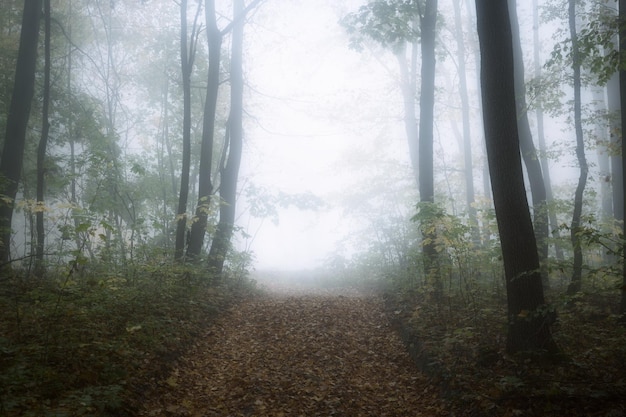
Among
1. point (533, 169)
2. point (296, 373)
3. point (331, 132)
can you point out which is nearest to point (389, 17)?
point (533, 169)

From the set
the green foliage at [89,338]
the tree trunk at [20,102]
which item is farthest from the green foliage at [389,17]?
the tree trunk at [20,102]

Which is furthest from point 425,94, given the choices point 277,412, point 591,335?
point 277,412

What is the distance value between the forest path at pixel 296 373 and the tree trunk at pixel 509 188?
66.1 inches

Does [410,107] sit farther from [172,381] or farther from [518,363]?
[172,381]

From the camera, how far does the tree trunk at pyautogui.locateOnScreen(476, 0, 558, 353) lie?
17.3 ft

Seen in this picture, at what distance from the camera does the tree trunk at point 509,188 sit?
5285 millimetres

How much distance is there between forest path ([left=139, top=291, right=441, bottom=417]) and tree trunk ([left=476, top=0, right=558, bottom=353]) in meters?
1.68

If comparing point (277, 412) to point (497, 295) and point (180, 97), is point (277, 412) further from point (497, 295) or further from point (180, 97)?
point (180, 97)

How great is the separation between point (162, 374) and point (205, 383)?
0.67 metres

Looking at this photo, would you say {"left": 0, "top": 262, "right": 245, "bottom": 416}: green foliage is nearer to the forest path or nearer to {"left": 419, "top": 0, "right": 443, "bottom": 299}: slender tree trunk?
the forest path

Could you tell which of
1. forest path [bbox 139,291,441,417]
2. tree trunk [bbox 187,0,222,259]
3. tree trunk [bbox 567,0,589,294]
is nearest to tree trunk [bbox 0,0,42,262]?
tree trunk [bbox 187,0,222,259]

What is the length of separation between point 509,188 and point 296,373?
4402mm

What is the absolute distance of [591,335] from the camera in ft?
19.4

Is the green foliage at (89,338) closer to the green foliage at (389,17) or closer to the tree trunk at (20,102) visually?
the tree trunk at (20,102)
